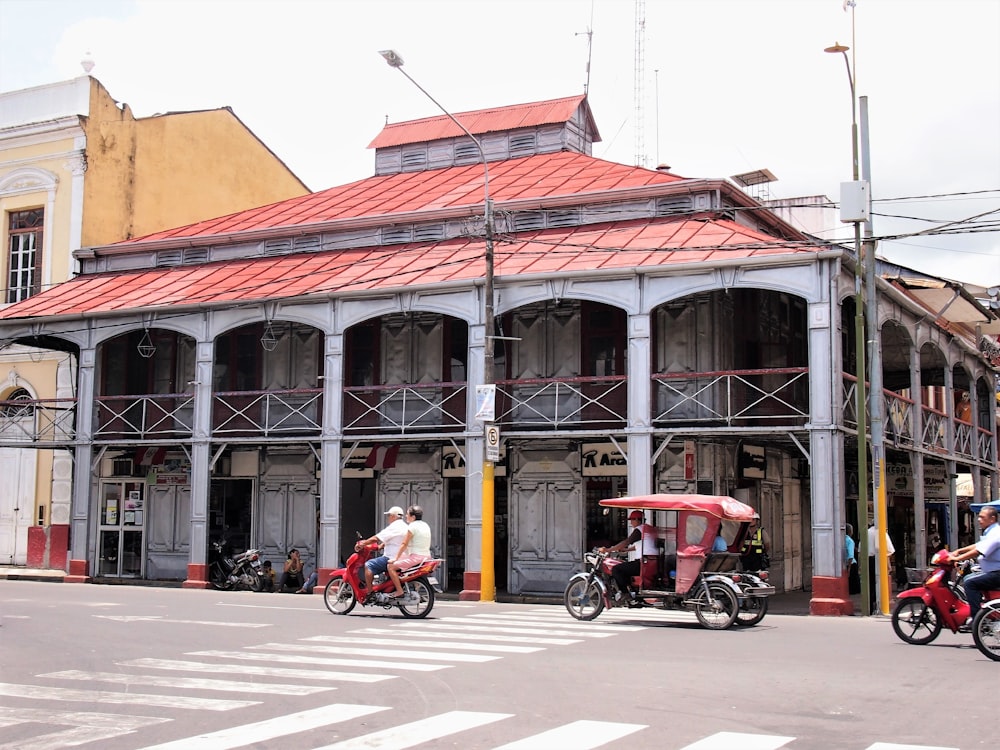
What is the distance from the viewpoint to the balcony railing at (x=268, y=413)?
26.2 meters

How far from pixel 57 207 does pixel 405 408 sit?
44.5 feet

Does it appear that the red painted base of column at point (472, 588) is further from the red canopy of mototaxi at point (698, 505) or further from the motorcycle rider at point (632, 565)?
the red canopy of mototaxi at point (698, 505)

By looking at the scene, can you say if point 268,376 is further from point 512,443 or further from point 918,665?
point 918,665

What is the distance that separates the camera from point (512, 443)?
26047 mm

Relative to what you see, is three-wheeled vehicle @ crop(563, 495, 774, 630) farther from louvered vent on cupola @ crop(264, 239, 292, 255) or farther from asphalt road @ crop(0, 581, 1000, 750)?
louvered vent on cupola @ crop(264, 239, 292, 255)

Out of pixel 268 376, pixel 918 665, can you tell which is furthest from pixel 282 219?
pixel 918 665

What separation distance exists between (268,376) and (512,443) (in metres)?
6.51

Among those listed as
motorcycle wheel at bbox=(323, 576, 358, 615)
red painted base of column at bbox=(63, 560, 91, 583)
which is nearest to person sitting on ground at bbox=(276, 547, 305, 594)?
red painted base of column at bbox=(63, 560, 91, 583)

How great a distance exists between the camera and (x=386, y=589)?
17391mm

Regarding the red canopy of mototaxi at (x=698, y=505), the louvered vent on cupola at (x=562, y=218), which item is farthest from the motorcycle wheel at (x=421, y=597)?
the louvered vent on cupola at (x=562, y=218)

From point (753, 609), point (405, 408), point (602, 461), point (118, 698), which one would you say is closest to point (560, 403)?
point (602, 461)

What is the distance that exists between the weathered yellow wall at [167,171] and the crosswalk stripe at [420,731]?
2737 centimetres

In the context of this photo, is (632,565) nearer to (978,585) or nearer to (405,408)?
(978,585)

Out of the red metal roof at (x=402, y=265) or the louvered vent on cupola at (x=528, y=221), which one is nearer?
the red metal roof at (x=402, y=265)
